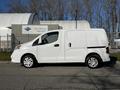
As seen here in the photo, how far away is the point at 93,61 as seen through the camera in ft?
51.4

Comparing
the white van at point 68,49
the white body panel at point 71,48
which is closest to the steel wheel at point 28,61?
the white van at point 68,49

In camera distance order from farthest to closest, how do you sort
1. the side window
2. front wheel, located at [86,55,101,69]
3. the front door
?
the side window
the front door
front wheel, located at [86,55,101,69]

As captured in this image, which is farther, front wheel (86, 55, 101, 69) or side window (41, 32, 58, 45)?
side window (41, 32, 58, 45)

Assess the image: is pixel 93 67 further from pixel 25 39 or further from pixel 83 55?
pixel 25 39

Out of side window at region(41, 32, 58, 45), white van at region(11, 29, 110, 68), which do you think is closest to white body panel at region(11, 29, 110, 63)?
white van at region(11, 29, 110, 68)

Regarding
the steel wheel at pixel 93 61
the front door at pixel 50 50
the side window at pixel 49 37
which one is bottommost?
the steel wheel at pixel 93 61

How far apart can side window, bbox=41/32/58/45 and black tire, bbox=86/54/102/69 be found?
2.03 meters

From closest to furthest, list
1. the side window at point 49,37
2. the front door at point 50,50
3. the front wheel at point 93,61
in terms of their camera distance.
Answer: the front wheel at point 93,61
the front door at point 50,50
the side window at point 49,37

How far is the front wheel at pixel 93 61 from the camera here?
15.6 meters

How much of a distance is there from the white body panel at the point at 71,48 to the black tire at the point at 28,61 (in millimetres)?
218

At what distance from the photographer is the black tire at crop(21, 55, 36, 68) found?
52.3 ft

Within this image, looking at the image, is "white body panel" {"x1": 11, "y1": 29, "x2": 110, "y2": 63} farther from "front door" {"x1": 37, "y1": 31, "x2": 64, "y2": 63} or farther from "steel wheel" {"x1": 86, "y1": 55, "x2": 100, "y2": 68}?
"steel wheel" {"x1": 86, "y1": 55, "x2": 100, "y2": 68}

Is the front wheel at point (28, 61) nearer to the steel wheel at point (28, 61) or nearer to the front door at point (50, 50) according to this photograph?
the steel wheel at point (28, 61)

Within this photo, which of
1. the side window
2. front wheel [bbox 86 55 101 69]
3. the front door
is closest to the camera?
front wheel [bbox 86 55 101 69]
